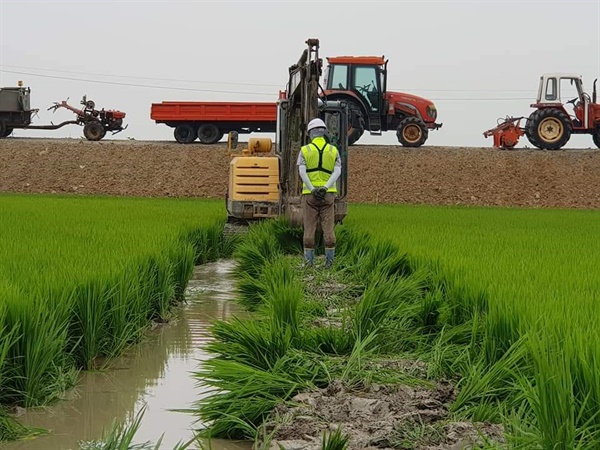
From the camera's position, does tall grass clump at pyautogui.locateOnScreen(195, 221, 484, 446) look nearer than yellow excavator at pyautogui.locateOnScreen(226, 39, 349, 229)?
Yes

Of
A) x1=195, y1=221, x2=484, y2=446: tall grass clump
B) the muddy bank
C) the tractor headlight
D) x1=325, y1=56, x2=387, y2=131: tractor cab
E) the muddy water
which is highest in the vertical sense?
x1=325, y1=56, x2=387, y2=131: tractor cab

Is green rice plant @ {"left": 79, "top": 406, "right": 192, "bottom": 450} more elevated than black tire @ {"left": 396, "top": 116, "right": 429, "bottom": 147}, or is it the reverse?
black tire @ {"left": 396, "top": 116, "right": 429, "bottom": 147}

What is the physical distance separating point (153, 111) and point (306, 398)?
79.0 ft

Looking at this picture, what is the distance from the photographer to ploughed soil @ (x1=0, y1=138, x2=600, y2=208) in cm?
2645

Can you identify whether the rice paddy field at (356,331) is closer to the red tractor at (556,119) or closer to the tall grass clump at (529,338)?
the tall grass clump at (529,338)

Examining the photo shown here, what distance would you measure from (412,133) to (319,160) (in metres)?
17.6

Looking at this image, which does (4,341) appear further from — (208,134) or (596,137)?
(596,137)

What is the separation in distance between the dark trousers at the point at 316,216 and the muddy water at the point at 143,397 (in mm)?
2811

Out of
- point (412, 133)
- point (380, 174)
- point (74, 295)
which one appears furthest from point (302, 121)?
point (412, 133)

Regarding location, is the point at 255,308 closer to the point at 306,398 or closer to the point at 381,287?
the point at 381,287

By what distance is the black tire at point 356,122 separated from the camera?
80.1 ft

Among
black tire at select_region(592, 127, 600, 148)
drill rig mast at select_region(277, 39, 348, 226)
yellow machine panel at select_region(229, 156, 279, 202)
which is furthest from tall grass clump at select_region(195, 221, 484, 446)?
black tire at select_region(592, 127, 600, 148)

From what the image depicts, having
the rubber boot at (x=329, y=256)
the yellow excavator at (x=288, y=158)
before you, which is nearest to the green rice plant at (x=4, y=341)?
the rubber boot at (x=329, y=256)

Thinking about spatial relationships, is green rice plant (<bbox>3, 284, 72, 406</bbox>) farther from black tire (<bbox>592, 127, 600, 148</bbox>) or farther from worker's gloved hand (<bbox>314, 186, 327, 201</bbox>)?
black tire (<bbox>592, 127, 600, 148</bbox>)
